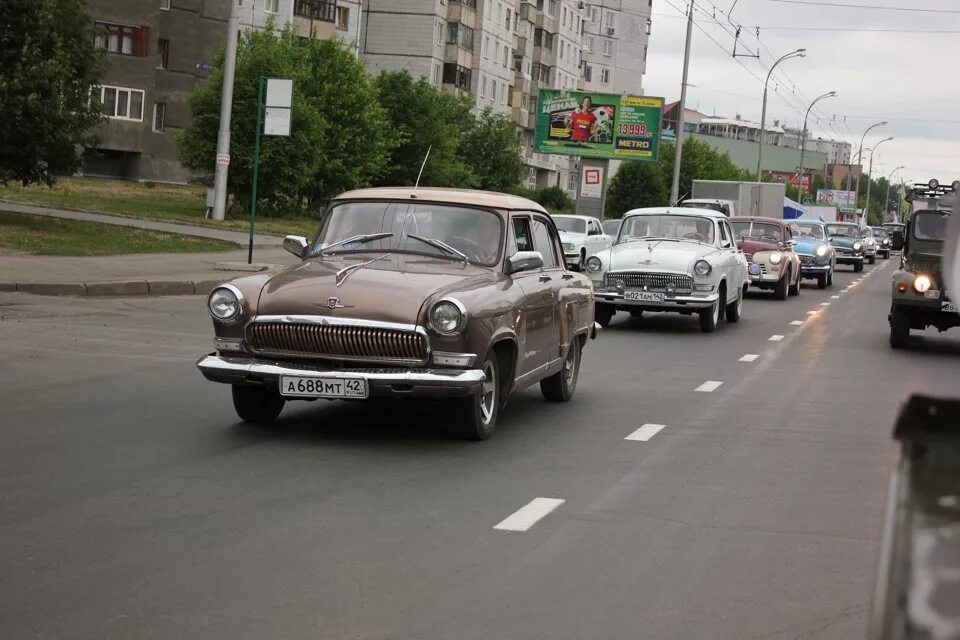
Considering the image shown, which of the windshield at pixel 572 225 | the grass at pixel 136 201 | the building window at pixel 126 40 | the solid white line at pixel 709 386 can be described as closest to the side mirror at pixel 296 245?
the solid white line at pixel 709 386

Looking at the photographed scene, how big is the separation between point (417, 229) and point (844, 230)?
46.4m

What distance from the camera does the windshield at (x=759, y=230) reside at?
3008 centimetres

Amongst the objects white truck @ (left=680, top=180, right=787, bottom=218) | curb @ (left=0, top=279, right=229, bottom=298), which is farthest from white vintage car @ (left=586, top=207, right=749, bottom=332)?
white truck @ (left=680, top=180, right=787, bottom=218)

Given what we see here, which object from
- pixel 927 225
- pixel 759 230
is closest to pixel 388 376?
pixel 927 225

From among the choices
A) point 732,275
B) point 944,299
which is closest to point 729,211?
point 732,275

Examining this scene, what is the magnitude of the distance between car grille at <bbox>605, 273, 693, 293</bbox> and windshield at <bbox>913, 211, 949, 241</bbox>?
3058mm

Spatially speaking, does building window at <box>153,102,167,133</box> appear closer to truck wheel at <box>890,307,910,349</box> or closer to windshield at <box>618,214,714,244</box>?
windshield at <box>618,214,714,244</box>

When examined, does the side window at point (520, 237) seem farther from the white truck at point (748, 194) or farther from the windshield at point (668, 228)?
the white truck at point (748, 194)

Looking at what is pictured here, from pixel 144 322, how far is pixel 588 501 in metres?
10.9

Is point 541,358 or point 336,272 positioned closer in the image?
point 336,272

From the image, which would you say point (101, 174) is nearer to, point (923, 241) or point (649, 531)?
point (923, 241)

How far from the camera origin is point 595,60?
459 feet

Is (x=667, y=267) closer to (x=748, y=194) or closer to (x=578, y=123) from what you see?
(x=748, y=194)

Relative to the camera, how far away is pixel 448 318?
8836 mm
